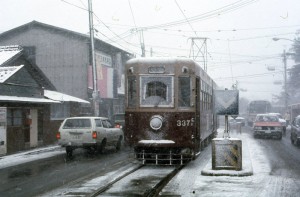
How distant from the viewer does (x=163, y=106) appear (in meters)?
14.8

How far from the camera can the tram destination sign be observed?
1405 centimetres

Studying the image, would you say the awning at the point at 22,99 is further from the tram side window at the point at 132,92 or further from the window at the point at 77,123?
the tram side window at the point at 132,92

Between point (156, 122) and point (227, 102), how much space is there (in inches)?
89.6

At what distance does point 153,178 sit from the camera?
41.0ft

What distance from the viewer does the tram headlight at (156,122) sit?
14727mm

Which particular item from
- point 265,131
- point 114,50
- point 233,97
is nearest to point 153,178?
point 233,97

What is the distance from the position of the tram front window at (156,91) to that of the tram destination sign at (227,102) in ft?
5.08

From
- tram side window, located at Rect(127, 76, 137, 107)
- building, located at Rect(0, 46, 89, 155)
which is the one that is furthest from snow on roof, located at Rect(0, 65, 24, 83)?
tram side window, located at Rect(127, 76, 137, 107)

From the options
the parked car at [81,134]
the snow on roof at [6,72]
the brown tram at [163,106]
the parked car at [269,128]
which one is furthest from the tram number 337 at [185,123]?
the parked car at [269,128]

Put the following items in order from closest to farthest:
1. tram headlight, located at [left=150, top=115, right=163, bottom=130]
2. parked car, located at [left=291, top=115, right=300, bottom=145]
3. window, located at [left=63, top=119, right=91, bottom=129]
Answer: tram headlight, located at [left=150, top=115, right=163, bottom=130]
window, located at [left=63, top=119, right=91, bottom=129]
parked car, located at [left=291, top=115, right=300, bottom=145]

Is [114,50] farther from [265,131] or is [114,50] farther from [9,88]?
[9,88]

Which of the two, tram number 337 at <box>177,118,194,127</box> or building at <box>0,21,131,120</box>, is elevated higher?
building at <box>0,21,131,120</box>

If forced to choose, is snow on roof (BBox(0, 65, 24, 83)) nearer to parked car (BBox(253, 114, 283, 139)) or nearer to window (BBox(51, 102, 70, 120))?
window (BBox(51, 102, 70, 120))

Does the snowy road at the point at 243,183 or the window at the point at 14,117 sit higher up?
the window at the point at 14,117
